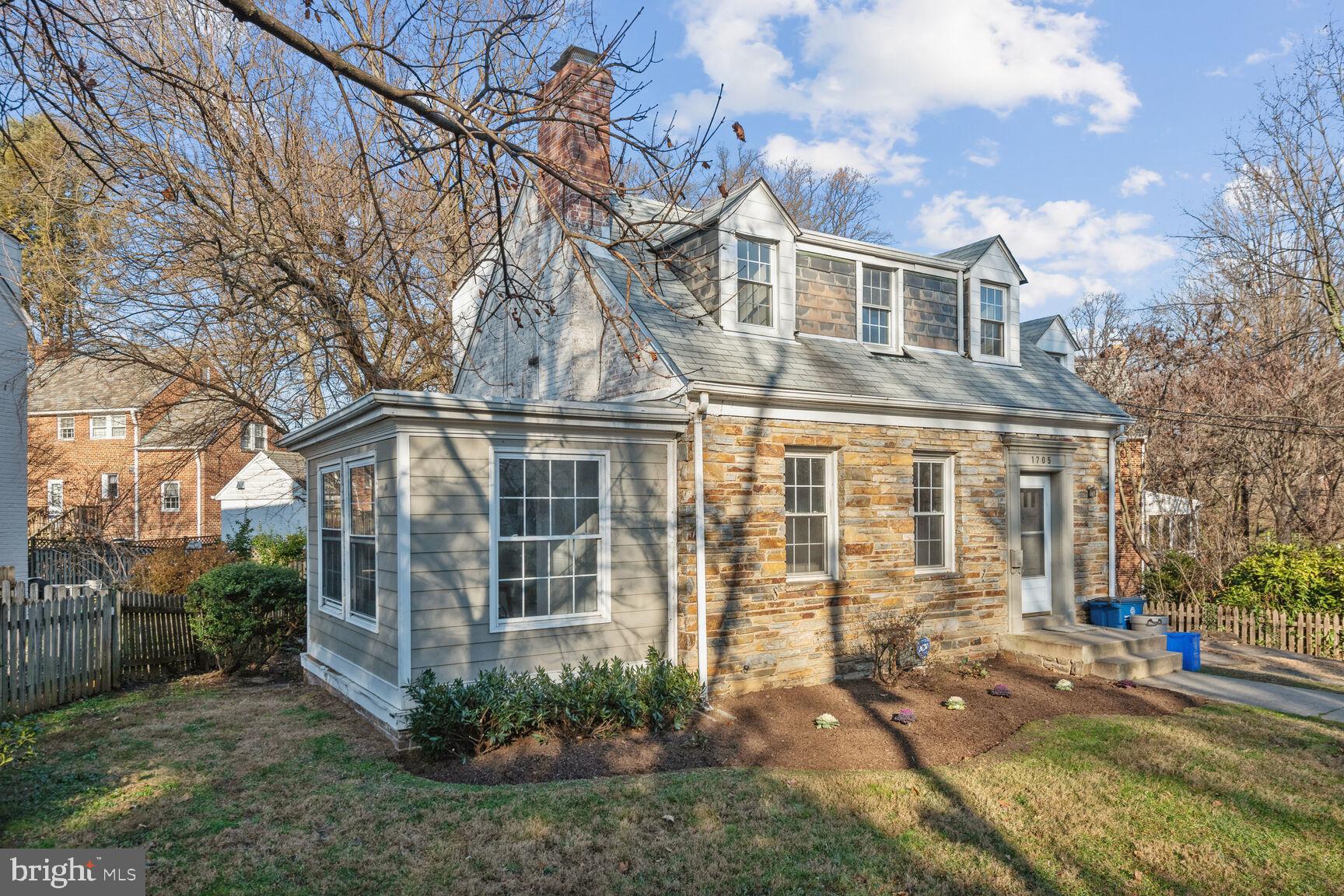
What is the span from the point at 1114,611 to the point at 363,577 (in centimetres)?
1103

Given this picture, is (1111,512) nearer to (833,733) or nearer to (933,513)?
(933,513)

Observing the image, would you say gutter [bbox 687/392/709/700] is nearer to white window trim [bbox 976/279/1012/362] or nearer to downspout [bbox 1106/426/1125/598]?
white window trim [bbox 976/279/1012/362]

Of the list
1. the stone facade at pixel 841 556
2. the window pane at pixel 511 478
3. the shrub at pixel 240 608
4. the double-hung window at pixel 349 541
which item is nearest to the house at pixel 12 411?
the shrub at pixel 240 608

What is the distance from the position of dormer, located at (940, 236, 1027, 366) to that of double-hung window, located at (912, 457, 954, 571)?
8.07ft

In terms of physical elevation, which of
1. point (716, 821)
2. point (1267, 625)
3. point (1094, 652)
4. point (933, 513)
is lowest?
point (1267, 625)

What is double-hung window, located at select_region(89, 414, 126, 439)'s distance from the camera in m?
30.8

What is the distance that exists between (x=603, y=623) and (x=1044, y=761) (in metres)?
4.52

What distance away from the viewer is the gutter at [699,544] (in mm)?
8867

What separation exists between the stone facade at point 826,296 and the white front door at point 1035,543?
3864 mm

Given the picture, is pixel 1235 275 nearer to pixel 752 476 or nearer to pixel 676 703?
pixel 752 476

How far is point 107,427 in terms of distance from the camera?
3089 centimetres

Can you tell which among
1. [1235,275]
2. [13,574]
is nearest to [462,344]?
[13,574]

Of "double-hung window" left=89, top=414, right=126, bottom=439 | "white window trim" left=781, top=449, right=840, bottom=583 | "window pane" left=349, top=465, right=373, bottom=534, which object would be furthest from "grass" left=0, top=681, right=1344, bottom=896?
"double-hung window" left=89, top=414, right=126, bottom=439

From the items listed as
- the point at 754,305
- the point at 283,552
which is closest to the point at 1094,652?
the point at 754,305
